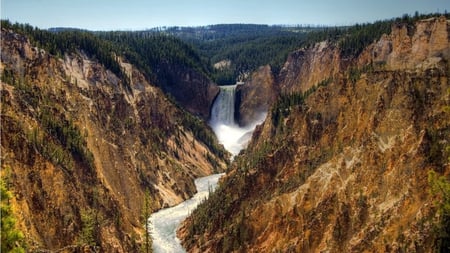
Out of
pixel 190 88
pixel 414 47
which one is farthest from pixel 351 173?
pixel 190 88

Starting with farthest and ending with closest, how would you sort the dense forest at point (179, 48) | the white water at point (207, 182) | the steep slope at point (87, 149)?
the dense forest at point (179, 48) < the white water at point (207, 182) < the steep slope at point (87, 149)

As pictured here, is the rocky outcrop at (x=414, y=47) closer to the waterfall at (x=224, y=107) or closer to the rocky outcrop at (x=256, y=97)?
the rocky outcrop at (x=256, y=97)

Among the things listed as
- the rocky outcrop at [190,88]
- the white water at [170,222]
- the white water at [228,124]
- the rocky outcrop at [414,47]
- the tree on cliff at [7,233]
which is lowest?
the white water at [170,222]

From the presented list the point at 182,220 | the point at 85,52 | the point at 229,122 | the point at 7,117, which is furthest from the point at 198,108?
the point at 7,117

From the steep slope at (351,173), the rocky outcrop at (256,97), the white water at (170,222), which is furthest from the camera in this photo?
the rocky outcrop at (256,97)

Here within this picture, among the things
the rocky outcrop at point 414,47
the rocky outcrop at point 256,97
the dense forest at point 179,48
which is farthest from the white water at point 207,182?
the rocky outcrop at point 414,47

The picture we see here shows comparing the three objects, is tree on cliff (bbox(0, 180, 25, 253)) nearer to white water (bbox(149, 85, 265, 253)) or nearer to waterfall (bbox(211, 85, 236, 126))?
white water (bbox(149, 85, 265, 253))

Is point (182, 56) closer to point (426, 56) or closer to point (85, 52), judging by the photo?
point (85, 52)
